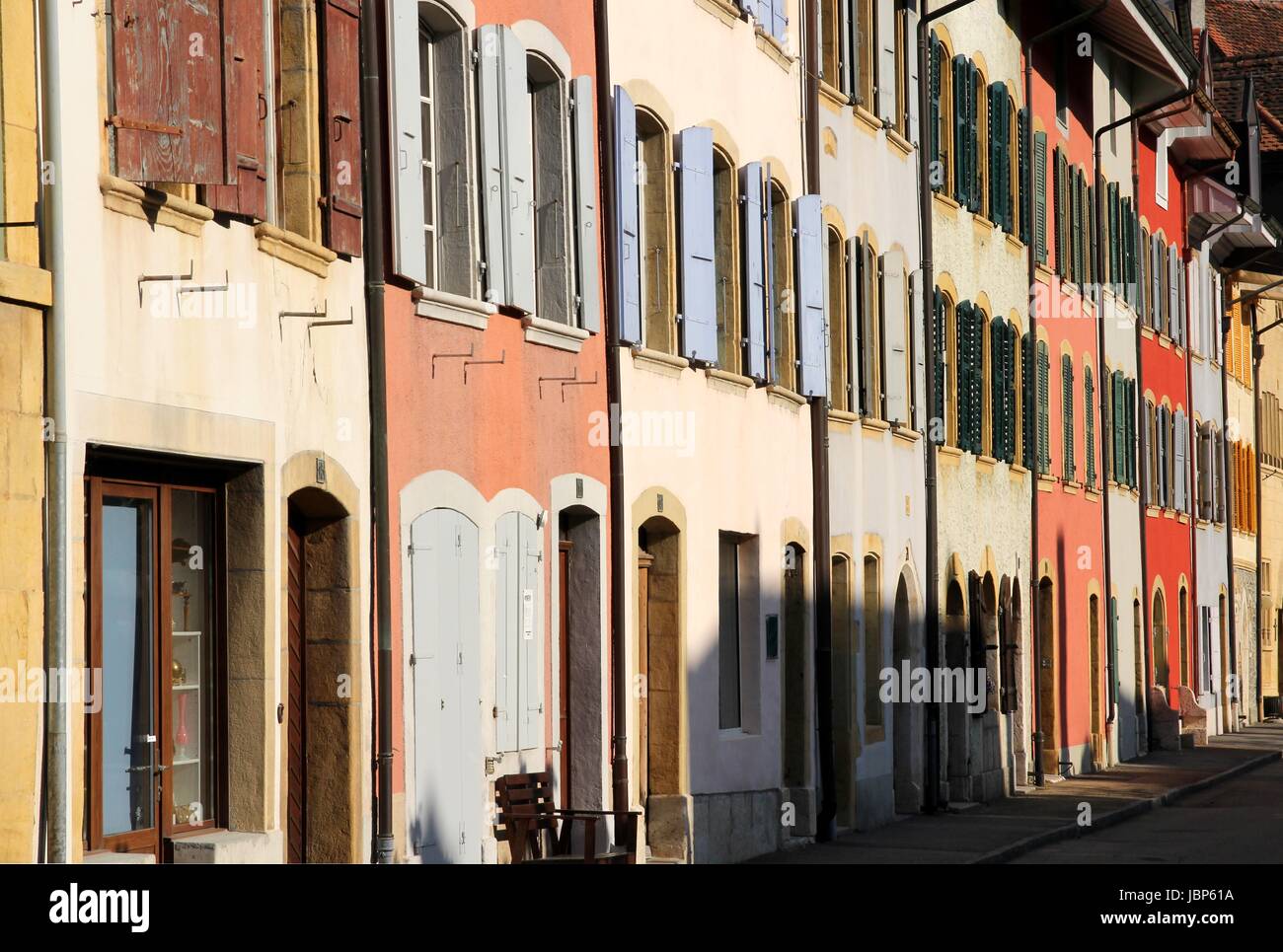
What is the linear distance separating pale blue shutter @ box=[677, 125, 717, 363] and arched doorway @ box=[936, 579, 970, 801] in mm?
9590

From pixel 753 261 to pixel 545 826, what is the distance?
697 cm

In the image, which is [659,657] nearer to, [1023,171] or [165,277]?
[165,277]

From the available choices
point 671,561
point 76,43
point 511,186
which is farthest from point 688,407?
point 76,43

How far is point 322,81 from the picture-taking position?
43.9 feet

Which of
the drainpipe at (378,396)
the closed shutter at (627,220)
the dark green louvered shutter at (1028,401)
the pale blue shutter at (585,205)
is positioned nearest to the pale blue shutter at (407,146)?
the drainpipe at (378,396)

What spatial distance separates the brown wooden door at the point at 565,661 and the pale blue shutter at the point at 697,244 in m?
2.50

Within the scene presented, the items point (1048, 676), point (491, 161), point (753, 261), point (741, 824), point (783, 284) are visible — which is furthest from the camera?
point (1048, 676)

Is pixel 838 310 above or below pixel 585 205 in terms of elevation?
above

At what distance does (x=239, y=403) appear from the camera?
1220cm

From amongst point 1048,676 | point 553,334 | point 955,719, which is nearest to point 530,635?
point 553,334

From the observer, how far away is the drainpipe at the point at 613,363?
17609 millimetres

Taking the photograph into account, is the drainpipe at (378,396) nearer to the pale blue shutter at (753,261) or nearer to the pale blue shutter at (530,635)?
the pale blue shutter at (530,635)

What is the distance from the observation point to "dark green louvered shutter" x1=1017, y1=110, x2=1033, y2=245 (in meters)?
32.9
